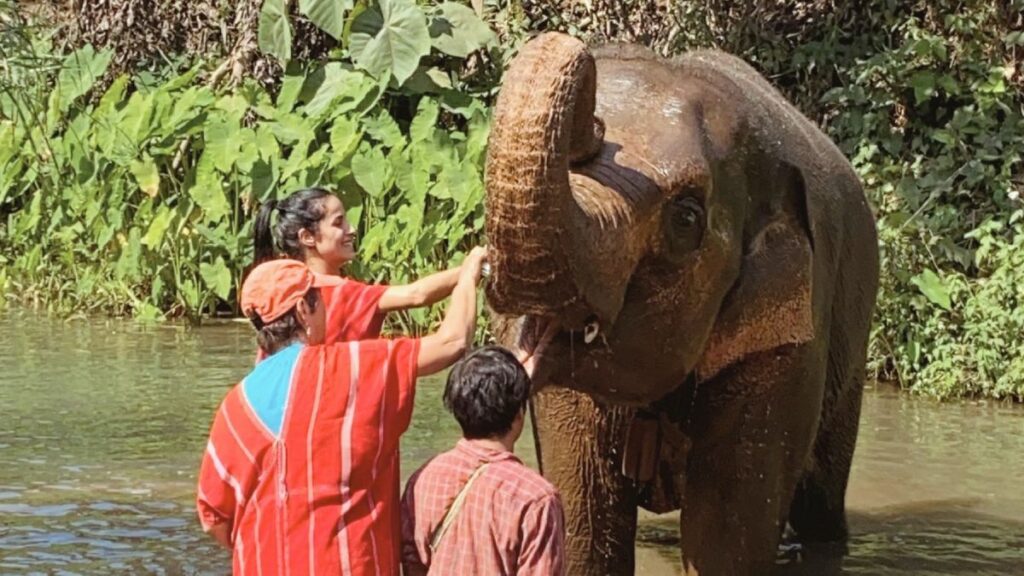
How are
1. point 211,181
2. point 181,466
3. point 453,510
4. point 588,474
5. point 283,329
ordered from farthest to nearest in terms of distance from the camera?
point 211,181, point 181,466, point 588,474, point 283,329, point 453,510

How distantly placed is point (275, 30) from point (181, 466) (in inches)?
234

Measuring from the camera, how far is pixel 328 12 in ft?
43.8

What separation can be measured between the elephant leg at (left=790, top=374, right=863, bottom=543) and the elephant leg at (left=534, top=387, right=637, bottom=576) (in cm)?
159

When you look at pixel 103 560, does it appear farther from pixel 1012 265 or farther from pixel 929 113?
pixel 929 113

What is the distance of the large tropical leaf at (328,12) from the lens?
13.3m

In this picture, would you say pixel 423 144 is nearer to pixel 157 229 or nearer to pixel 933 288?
pixel 157 229

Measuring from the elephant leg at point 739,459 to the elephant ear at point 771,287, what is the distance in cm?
11

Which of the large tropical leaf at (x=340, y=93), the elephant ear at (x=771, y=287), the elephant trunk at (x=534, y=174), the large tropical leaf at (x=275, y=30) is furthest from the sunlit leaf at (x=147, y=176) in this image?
the elephant trunk at (x=534, y=174)

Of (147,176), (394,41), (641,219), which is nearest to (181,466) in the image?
(641,219)

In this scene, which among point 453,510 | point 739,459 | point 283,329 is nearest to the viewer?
point 453,510

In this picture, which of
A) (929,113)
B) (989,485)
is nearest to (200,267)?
(929,113)

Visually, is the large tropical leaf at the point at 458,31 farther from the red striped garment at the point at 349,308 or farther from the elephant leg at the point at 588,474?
the red striped garment at the point at 349,308

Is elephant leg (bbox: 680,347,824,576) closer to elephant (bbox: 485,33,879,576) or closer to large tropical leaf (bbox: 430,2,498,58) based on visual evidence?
elephant (bbox: 485,33,879,576)

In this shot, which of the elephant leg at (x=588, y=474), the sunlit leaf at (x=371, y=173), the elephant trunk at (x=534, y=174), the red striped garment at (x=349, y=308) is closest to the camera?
the elephant trunk at (x=534, y=174)
